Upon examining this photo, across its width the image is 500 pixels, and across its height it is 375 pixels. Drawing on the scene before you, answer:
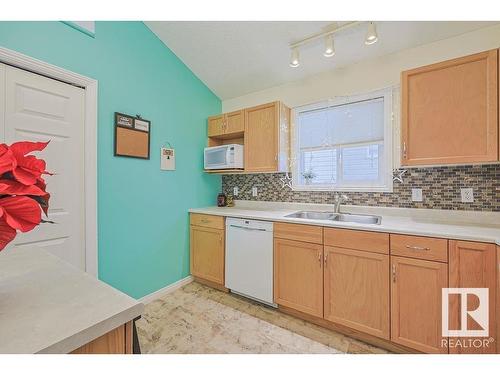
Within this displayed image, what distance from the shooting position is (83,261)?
1.87m

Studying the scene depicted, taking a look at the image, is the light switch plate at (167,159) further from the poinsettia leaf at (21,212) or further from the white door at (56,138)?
the poinsettia leaf at (21,212)

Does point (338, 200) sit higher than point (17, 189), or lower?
lower

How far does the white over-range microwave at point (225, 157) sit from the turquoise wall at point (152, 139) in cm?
18

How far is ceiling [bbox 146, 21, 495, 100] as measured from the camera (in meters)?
1.93

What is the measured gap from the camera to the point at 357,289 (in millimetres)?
1710

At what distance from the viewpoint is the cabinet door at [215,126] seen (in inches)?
114

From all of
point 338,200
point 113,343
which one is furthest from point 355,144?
point 113,343

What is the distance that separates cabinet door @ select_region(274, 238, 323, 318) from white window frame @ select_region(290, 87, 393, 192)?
833mm

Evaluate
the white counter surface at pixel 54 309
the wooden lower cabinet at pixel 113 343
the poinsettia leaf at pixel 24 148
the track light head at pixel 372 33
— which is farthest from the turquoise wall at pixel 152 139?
the track light head at pixel 372 33

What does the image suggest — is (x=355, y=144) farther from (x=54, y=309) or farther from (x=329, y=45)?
(x=54, y=309)

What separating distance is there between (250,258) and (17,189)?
6.37ft

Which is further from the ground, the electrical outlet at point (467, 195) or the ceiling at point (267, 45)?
the ceiling at point (267, 45)

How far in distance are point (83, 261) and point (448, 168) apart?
10.2ft
